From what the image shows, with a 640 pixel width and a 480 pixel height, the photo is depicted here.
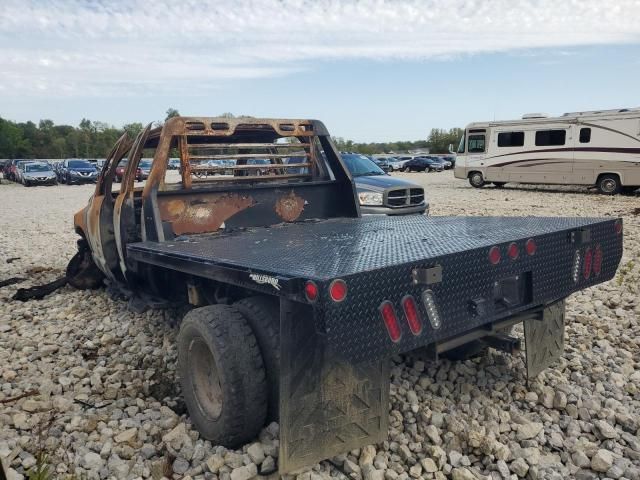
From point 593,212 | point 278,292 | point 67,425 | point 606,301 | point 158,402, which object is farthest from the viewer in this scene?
point 593,212

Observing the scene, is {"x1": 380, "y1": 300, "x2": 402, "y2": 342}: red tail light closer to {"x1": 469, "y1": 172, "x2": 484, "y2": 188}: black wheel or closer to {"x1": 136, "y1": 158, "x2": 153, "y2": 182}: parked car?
{"x1": 136, "y1": 158, "x2": 153, "y2": 182}: parked car

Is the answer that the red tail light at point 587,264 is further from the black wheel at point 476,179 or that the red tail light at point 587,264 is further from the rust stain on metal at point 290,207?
the black wheel at point 476,179

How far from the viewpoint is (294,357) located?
2805 millimetres

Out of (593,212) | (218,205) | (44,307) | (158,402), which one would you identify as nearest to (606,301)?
(218,205)

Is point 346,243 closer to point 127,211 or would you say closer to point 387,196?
point 127,211

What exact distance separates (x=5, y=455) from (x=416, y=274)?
259cm

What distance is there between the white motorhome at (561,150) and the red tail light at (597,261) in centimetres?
1704

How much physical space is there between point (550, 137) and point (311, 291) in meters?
20.2

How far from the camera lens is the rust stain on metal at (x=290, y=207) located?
5.30 meters

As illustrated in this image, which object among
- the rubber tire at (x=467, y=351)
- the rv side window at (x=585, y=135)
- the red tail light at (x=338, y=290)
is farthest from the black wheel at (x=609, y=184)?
the red tail light at (x=338, y=290)

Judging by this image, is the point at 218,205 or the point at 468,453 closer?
the point at 468,453

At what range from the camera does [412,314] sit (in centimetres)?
258

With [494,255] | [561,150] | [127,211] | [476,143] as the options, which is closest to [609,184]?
[561,150]

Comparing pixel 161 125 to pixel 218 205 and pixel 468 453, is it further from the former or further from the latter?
pixel 468 453
